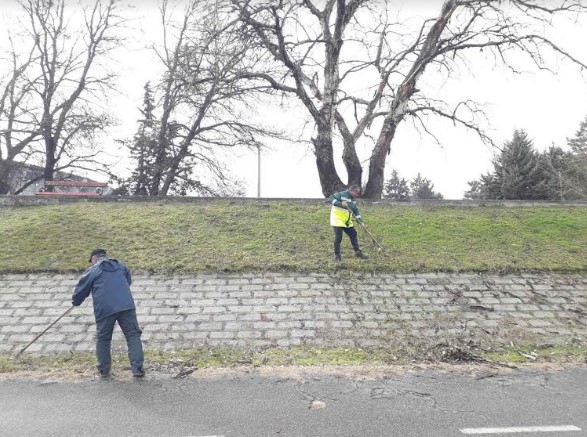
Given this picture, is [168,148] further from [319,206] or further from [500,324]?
[500,324]

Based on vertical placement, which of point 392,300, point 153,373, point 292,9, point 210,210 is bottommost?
point 153,373

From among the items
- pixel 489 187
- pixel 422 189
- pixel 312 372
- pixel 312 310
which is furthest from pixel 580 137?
pixel 312 372

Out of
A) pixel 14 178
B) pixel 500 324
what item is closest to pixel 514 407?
pixel 500 324

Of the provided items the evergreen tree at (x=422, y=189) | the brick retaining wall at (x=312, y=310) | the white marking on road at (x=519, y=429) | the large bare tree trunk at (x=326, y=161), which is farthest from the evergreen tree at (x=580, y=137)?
the white marking on road at (x=519, y=429)

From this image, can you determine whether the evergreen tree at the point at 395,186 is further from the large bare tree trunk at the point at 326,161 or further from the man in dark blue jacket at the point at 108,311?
the man in dark blue jacket at the point at 108,311

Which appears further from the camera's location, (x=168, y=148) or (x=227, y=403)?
(x=168, y=148)

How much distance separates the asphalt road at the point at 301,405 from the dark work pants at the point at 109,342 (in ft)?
0.68

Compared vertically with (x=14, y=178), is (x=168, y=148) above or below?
above

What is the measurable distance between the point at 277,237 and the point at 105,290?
5.24 m

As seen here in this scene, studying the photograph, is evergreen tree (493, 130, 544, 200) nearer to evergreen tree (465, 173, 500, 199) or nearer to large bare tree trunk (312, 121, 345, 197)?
evergreen tree (465, 173, 500, 199)

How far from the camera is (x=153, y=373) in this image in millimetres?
6254

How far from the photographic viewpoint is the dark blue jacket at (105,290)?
6.12 m

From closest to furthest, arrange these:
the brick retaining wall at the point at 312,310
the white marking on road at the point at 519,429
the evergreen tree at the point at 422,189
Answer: the white marking on road at the point at 519,429 < the brick retaining wall at the point at 312,310 < the evergreen tree at the point at 422,189

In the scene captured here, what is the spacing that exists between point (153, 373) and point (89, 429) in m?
1.61
